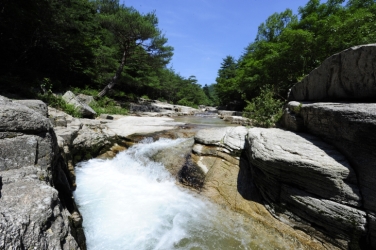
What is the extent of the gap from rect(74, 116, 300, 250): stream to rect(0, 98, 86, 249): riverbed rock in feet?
2.85

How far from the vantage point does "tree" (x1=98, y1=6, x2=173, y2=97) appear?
14859mm

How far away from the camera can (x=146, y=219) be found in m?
4.01

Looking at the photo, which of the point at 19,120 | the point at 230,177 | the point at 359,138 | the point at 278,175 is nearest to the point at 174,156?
the point at 230,177

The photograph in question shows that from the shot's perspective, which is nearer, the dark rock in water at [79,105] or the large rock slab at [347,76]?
the large rock slab at [347,76]

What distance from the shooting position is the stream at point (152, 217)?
3.39 meters

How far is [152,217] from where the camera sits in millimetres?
4090

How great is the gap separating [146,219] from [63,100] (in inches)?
361

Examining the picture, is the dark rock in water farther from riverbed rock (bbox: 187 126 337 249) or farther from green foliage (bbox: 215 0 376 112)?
green foliage (bbox: 215 0 376 112)

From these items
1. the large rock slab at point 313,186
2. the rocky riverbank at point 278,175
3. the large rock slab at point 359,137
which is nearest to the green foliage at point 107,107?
the rocky riverbank at point 278,175

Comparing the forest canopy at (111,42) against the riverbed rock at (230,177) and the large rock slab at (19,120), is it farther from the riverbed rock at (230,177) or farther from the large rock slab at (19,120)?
the large rock slab at (19,120)

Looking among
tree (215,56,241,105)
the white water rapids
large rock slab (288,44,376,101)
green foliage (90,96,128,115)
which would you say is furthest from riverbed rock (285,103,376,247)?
tree (215,56,241,105)

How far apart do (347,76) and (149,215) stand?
5865 mm

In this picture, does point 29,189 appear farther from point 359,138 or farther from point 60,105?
point 60,105

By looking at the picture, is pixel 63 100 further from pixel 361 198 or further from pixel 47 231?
pixel 361 198
